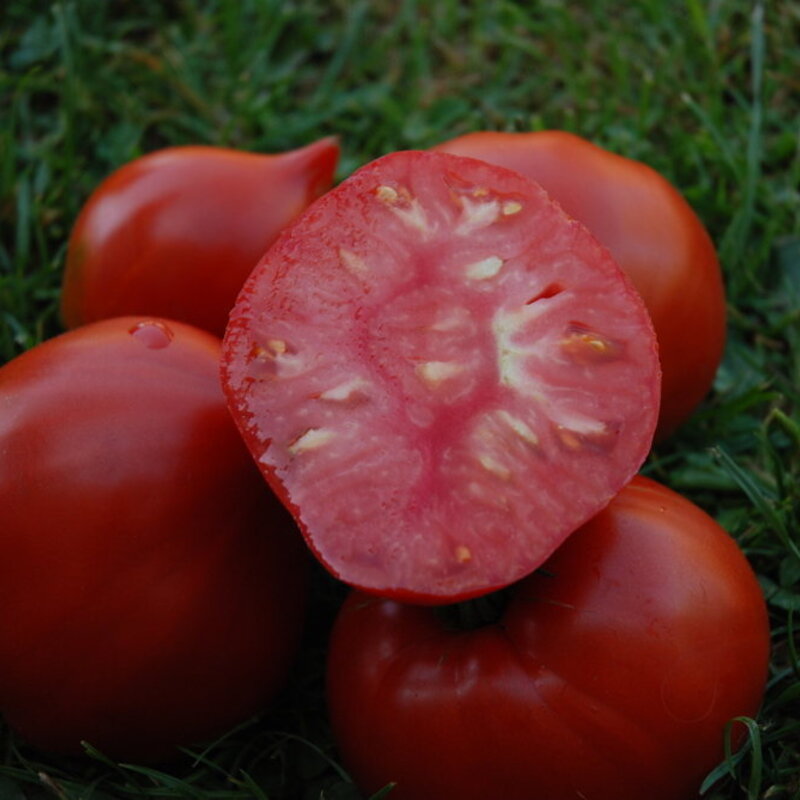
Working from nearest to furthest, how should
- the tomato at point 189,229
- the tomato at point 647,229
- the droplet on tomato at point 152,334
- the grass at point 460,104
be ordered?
the droplet on tomato at point 152,334
the tomato at point 647,229
the tomato at point 189,229
the grass at point 460,104

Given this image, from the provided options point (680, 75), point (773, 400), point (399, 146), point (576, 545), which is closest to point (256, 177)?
point (399, 146)

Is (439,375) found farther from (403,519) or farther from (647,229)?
(647,229)

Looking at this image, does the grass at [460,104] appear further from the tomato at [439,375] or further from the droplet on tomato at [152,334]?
the tomato at [439,375]

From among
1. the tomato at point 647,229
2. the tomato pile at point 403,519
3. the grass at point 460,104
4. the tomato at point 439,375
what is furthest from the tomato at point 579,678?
the grass at point 460,104

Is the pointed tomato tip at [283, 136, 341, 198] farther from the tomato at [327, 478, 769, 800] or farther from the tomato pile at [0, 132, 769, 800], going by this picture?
the tomato at [327, 478, 769, 800]

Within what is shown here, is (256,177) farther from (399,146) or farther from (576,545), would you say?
(576,545)

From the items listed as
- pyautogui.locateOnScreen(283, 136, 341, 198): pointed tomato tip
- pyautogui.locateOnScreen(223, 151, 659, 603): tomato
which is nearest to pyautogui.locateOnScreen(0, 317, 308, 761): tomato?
pyautogui.locateOnScreen(223, 151, 659, 603): tomato

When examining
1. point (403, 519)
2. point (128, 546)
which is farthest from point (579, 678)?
point (128, 546)
